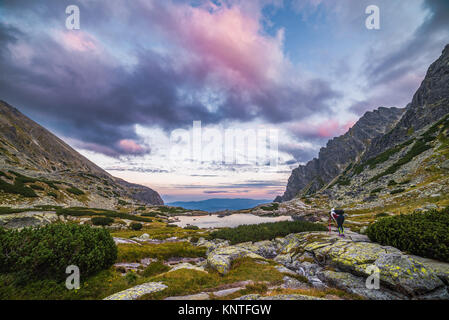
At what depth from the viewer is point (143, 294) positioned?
29.7ft

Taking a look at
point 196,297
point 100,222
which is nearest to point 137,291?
point 196,297

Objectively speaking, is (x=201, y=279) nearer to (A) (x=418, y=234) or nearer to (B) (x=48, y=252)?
(B) (x=48, y=252)

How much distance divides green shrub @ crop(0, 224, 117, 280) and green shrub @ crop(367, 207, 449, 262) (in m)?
23.1

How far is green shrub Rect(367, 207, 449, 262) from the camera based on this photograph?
10883mm

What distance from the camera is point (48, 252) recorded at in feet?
35.0

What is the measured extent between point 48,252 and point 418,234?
25.2 metres

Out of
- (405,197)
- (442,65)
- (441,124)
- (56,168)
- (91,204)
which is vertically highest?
(442,65)

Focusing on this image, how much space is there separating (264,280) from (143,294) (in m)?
7.87

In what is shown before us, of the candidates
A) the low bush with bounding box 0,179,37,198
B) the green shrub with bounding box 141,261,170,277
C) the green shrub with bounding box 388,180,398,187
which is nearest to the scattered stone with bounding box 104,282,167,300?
the green shrub with bounding box 141,261,170,277

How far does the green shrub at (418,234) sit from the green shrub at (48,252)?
23.1 meters

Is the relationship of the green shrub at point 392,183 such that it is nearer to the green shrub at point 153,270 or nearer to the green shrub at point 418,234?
the green shrub at point 418,234

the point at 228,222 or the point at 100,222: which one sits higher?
the point at 100,222
